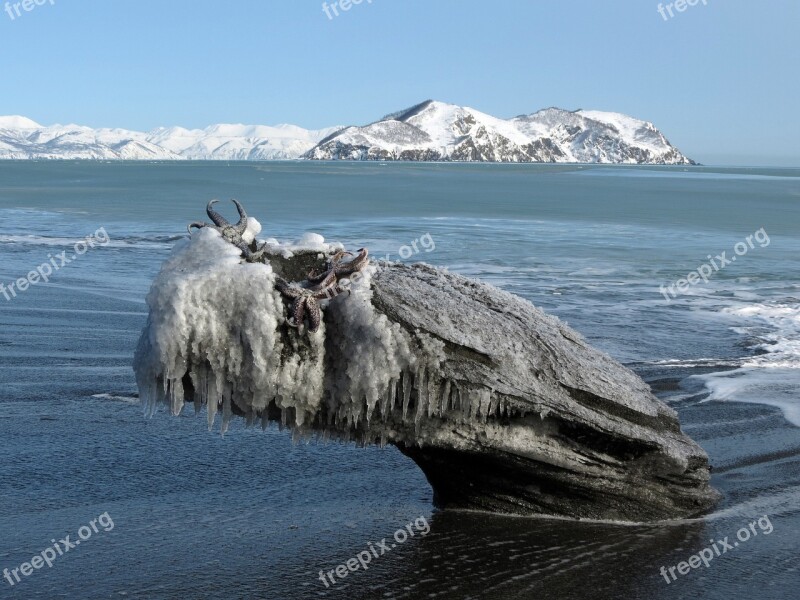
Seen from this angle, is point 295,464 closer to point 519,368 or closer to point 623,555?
point 519,368

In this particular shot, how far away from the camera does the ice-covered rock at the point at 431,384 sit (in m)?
7.45

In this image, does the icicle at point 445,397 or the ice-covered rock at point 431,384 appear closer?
the ice-covered rock at point 431,384

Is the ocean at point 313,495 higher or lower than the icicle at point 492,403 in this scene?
lower

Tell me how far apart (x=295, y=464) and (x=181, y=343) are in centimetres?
295

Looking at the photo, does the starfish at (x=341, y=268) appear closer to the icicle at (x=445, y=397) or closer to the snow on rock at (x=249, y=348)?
the snow on rock at (x=249, y=348)

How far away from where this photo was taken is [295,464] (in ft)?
32.1

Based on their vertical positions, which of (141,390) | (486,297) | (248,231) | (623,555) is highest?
(248,231)

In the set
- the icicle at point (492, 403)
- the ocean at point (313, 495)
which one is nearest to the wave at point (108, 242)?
the ocean at point (313, 495)

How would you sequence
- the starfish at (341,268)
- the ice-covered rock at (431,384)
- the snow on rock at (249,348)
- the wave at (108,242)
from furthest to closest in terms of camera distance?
the wave at (108,242) < the starfish at (341,268) < the ice-covered rock at (431,384) < the snow on rock at (249,348)

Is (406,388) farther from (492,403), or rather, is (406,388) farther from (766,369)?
(766,369)

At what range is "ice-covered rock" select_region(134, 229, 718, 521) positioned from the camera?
293 inches

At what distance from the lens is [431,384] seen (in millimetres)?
7730

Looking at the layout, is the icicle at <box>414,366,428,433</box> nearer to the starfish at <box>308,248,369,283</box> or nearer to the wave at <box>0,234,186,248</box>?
the starfish at <box>308,248,369,283</box>

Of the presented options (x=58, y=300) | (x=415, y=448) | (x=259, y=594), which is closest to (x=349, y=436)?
(x=415, y=448)
